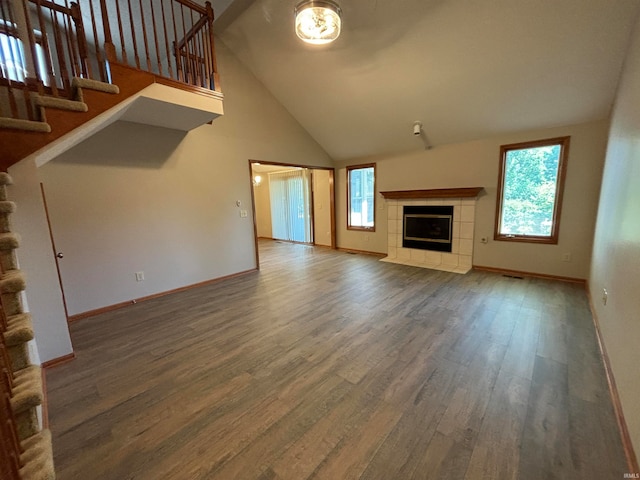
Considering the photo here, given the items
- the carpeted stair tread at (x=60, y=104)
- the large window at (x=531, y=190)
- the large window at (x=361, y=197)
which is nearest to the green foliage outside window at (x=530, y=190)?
the large window at (x=531, y=190)

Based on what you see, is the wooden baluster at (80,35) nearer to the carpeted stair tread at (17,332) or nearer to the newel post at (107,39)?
the newel post at (107,39)

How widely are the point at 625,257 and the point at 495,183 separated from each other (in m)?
2.85

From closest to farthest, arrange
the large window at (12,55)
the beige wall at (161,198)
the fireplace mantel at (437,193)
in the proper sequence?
the large window at (12,55) → the beige wall at (161,198) → the fireplace mantel at (437,193)

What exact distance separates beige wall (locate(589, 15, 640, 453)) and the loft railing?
389 cm

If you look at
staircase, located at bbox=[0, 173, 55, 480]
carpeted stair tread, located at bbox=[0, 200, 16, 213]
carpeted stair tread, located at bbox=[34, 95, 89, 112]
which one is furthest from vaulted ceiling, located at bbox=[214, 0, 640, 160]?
staircase, located at bbox=[0, 173, 55, 480]

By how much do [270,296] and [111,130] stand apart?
113 inches

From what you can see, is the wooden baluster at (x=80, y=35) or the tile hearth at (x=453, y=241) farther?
the tile hearth at (x=453, y=241)

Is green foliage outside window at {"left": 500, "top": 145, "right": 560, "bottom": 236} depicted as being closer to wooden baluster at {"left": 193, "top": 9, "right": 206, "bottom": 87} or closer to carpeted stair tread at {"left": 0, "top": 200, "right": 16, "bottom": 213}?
wooden baluster at {"left": 193, "top": 9, "right": 206, "bottom": 87}

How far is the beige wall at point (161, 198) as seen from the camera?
3041 millimetres

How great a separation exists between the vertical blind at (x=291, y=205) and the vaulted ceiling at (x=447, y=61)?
2.73 metres

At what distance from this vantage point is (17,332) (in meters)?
1.26

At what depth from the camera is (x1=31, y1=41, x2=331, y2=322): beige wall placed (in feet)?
9.98

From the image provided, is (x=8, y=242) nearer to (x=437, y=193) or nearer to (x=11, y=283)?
(x=11, y=283)

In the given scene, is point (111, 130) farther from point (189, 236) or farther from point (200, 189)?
point (189, 236)
